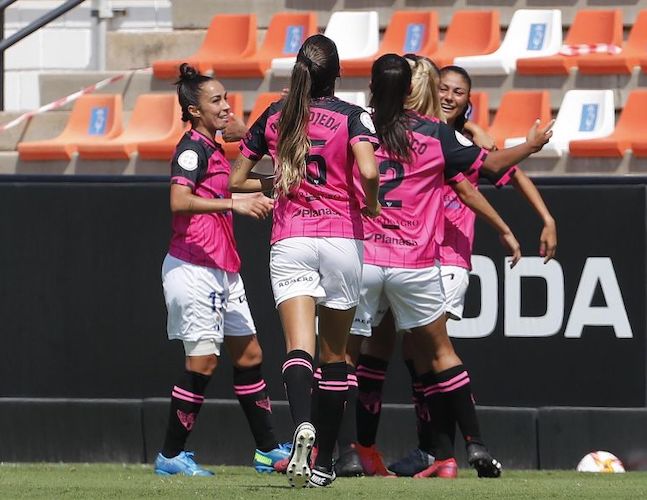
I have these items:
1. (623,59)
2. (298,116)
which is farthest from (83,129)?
(298,116)

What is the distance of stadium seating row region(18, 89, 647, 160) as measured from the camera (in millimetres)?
10109

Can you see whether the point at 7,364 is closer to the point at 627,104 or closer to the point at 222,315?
the point at 222,315

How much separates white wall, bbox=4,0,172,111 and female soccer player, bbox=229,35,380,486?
8.67 meters

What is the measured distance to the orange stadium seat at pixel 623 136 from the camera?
9930 millimetres

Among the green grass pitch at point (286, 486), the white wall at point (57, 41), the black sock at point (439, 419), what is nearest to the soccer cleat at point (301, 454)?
the green grass pitch at point (286, 486)

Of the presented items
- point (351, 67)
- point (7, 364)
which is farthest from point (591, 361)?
point (351, 67)

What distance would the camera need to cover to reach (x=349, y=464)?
21.4 feet

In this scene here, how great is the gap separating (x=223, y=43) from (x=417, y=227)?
6115 millimetres

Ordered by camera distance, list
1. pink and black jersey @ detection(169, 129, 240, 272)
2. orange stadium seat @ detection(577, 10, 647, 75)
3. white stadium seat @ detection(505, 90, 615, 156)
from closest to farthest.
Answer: pink and black jersey @ detection(169, 129, 240, 272)
white stadium seat @ detection(505, 90, 615, 156)
orange stadium seat @ detection(577, 10, 647, 75)

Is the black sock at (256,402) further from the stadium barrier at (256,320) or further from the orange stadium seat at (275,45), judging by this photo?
the orange stadium seat at (275,45)

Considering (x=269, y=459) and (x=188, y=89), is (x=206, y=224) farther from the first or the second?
(x=269, y=459)

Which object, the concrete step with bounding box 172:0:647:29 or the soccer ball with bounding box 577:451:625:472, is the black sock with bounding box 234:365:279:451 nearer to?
the soccer ball with bounding box 577:451:625:472

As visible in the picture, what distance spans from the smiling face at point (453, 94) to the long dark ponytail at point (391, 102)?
0.72 m

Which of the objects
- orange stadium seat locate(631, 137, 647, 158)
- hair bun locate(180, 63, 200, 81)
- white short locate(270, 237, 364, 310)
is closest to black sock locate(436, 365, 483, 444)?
white short locate(270, 237, 364, 310)
